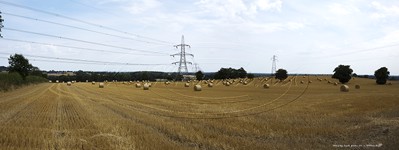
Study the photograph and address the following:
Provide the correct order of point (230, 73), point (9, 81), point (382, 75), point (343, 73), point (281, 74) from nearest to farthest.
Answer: point (9, 81)
point (382, 75)
point (343, 73)
point (281, 74)
point (230, 73)

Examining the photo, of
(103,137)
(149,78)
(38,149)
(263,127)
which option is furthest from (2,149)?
(149,78)

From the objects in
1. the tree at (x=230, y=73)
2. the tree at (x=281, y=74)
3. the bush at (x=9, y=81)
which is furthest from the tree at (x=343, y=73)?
the bush at (x=9, y=81)

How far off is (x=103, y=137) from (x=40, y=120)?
5.87 metres

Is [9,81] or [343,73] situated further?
[343,73]

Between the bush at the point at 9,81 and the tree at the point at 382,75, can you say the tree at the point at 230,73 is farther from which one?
the bush at the point at 9,81

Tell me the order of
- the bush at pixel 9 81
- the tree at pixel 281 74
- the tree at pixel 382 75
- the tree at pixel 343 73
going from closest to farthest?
the bush at pixel 9 81 < the tree at pixel 382 75 < the tree at pixel 343 73 < the tree at pixel 281 74

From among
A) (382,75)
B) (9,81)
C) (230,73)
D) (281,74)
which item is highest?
(230,73)

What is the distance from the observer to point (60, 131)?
13.2m

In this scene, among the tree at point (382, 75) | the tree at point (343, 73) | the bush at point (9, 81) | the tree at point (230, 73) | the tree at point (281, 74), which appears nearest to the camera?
the bush at point (9, 81)

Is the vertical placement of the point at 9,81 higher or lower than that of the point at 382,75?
lower

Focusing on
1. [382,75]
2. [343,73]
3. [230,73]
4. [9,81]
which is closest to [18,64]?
[9,81]

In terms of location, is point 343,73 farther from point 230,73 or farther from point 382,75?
point 230,73

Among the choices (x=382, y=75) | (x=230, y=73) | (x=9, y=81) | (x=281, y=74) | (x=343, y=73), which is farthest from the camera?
(x=230, y=73)

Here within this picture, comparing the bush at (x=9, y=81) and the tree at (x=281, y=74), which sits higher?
the tree at (x=281, y=74)
